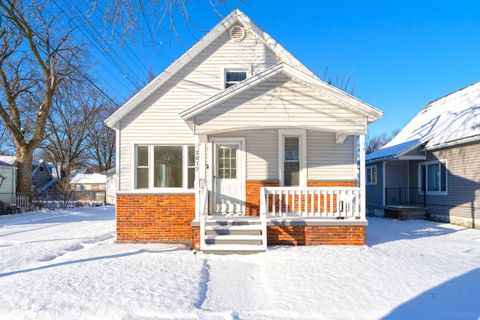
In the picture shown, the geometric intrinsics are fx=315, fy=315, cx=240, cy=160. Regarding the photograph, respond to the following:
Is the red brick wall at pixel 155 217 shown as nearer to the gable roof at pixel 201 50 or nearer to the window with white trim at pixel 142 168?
the window with white trim at pixel 142 168

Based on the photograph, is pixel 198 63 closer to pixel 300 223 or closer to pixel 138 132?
pixel 138 132

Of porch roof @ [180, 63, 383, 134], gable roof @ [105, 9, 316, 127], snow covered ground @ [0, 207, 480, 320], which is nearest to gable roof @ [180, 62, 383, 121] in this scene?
porch roof @ [180, 63, 383, 134]

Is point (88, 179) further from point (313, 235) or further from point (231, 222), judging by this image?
point (313, 235)

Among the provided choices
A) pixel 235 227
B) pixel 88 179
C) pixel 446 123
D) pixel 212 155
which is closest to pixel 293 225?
pixel 235 227

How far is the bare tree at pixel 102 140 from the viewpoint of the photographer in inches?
1473

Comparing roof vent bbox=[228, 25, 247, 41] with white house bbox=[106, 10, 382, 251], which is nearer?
white house bbox=[106, 10, 382, 251]

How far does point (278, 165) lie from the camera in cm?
913

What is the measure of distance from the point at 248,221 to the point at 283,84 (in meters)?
3.51

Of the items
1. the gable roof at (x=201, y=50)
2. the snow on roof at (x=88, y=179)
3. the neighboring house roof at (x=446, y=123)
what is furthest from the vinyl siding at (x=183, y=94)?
the snow on roof at (x=88, y=179)

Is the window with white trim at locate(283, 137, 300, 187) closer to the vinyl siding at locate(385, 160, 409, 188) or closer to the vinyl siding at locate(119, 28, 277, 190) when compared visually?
the vinyl siding at locate(119, 28, 277, 190)

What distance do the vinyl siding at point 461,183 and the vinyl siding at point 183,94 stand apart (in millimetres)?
8579

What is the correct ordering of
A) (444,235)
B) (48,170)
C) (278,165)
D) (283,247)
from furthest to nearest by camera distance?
1. (48,170)
2. (444,235)
3. (278,165)
4. (283,247)

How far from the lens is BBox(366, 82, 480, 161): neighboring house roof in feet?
41.5

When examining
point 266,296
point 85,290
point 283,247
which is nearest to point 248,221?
point 283,247
